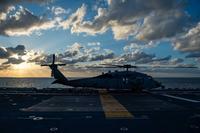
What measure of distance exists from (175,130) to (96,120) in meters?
5.54

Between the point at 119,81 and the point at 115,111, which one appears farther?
the point at 119,81

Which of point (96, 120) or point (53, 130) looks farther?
point (96, 120)

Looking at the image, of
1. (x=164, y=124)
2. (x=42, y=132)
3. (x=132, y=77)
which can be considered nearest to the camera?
(x=42, y=132)

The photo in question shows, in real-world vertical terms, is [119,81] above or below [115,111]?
above

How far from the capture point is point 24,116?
72.8ft

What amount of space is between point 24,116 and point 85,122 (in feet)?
17.2

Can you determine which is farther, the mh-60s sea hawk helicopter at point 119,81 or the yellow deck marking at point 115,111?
the mh-60s sea hawk helicopter at point 119,81

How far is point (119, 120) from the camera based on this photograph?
20359mm

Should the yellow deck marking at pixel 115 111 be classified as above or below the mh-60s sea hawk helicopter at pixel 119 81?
below

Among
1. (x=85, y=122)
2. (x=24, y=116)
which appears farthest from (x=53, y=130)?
(x=24, y=116)

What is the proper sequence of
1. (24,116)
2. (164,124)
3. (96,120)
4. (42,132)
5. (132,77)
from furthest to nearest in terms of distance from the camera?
(132,77) < (24,116) < (96,120) < (164,124) < (42,132)

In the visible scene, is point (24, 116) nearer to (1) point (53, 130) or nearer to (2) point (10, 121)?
(2) point (10, 121)

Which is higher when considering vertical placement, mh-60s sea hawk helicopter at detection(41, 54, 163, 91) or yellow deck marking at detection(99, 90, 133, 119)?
mh-60s sea hawk helicopter at detection(41, 54, 163, 91)

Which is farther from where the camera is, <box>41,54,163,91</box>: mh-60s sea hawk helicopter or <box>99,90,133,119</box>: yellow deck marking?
<box>41,54,163,91</box>: mh-60s sea hawk helicopter
